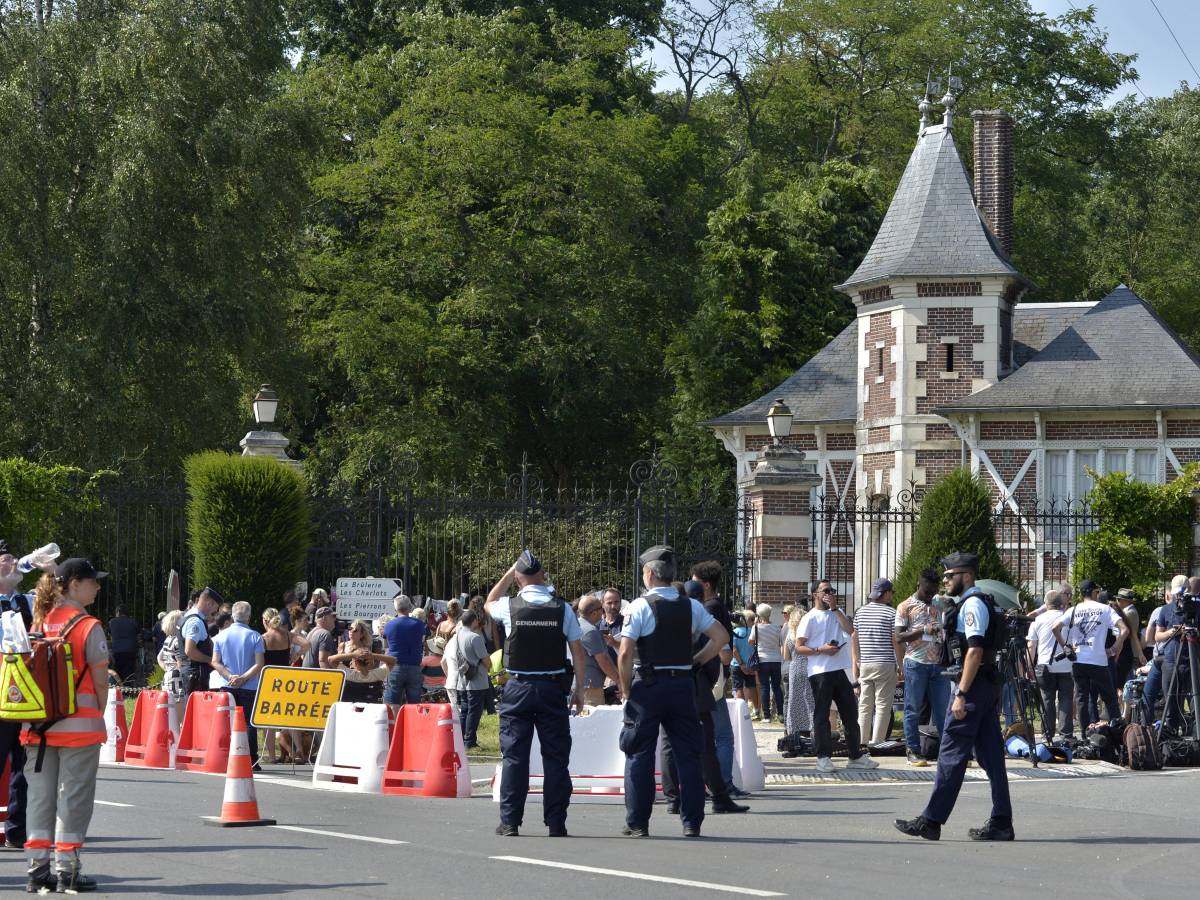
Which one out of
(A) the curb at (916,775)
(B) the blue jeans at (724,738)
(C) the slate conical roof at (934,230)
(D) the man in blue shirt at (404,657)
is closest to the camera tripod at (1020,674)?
(A) the curb at (916,775)

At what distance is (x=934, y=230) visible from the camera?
36.1 m

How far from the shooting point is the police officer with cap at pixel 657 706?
1104cm

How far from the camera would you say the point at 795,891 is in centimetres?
885

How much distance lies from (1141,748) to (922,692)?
1987mm

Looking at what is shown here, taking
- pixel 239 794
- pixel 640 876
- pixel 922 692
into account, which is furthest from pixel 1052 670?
pixel 640 876

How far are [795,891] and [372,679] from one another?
8858mm

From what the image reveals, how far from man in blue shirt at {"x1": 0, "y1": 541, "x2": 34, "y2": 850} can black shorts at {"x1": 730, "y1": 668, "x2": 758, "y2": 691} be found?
1231 centimetres

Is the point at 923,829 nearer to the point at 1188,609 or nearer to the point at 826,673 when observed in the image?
the point at 826,673

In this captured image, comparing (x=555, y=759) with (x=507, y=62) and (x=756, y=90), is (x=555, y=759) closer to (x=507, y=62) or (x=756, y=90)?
(x=507, y=62)

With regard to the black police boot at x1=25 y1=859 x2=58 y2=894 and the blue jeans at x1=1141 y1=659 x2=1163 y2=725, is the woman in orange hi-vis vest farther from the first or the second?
the blue jeans at x1=1141 y1=659 x2=1163 y2=725

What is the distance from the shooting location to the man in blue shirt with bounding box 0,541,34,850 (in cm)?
1001

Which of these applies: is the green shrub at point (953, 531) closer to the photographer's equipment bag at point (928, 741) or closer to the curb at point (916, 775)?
the photographer's equipment bag at point (928, 741)

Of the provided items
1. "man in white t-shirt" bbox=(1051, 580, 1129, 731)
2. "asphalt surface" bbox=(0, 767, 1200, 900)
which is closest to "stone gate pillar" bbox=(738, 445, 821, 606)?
"man in white t-shirt" bbox=(1051, 580, 1129, 731)

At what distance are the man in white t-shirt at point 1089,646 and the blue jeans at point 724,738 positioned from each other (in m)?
5.57
